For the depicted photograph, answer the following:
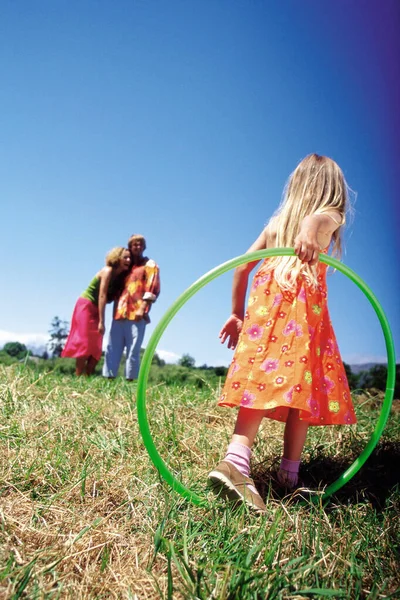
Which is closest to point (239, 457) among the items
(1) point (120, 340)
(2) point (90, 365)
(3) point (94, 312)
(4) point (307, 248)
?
(4) point (307, 248)

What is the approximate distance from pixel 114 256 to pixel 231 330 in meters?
3.84

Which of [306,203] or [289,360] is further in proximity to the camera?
[306,203]

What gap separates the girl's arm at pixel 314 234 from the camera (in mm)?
2061

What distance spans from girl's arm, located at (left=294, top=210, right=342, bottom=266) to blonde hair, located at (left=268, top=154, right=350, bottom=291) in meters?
0.07

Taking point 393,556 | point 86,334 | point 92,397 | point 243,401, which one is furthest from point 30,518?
point 86,334

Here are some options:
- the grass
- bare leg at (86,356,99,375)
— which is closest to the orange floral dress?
the grass

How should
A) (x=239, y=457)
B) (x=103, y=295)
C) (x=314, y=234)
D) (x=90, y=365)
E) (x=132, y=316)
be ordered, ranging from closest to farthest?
(x=239, y=457) → (x=314, y=234) → (x=132, y=316) → (x=103, y=295) → (x=90, y=365)

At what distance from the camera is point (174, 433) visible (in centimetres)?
260

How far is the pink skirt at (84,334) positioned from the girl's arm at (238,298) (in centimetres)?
367

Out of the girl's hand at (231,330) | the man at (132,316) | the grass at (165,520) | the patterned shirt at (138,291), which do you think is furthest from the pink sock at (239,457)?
the patterned shirt at (138,291)

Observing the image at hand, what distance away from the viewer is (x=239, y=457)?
79.8 inches

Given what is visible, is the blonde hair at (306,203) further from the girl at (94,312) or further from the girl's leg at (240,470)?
the girl at (94,312)

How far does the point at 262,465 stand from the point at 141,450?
603 mm

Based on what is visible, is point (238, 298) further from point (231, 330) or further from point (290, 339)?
point (290, 339)
